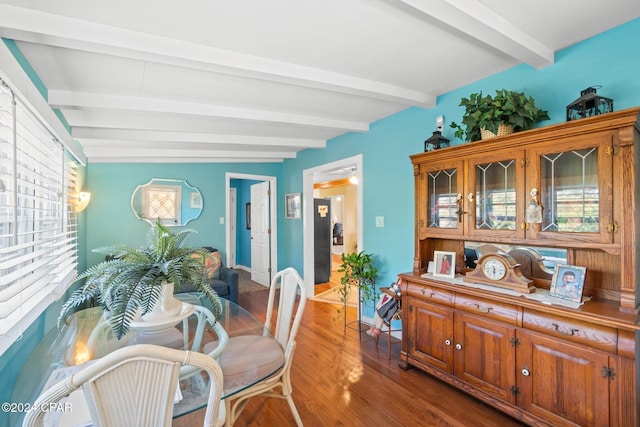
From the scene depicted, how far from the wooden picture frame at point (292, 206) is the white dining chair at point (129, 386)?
4207mm

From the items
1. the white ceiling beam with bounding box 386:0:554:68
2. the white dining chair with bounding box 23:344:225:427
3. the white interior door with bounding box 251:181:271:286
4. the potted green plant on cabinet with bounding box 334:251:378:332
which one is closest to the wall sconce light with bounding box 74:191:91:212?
the white interior door with bounding box 251:181:271:286

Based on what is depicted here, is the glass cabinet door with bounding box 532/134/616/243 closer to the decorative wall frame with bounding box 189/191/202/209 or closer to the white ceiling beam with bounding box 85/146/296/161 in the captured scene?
the white ceiling beam with bounding box 85/146/296/161

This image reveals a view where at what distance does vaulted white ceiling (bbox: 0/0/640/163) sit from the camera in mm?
1524

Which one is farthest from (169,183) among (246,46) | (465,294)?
(465,294)

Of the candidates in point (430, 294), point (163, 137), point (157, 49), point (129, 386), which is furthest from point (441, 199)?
point (163, 137)

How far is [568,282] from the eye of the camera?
5.94 feet

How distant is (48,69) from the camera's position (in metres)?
1.99

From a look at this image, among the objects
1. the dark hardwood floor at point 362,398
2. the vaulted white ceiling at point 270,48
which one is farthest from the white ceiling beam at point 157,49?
the dark hardwood floor at point 362,398

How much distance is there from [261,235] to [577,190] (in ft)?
15.8

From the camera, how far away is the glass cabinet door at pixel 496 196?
2.00 m

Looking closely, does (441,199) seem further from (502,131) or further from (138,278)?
(138,278)

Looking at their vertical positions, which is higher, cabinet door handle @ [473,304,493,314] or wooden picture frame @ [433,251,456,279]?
wooden picture frame @ [433,251,456,279]

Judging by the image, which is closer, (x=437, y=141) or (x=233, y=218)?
(x=437, y=141)

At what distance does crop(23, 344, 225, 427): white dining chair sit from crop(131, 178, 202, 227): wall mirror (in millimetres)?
4123
